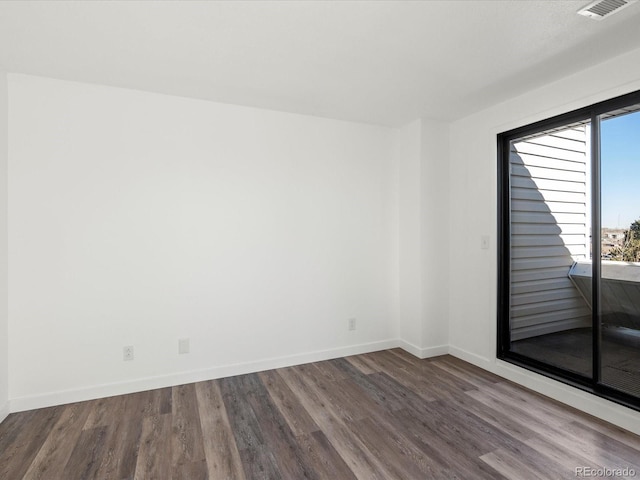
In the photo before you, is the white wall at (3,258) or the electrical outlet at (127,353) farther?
the electrical outlet at (127,353)

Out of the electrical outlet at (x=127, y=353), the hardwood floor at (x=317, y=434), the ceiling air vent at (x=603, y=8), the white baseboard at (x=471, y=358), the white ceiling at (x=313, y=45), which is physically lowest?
the hardwood floor at (x=317, y=434)

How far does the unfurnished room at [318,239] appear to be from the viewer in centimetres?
201

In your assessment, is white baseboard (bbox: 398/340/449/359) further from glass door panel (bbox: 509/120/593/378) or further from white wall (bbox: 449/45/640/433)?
glass door panel (bbox: 509/120/593/378)

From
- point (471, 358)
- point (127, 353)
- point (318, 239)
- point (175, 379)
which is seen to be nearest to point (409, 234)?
point (318, 239)

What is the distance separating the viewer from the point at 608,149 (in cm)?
246

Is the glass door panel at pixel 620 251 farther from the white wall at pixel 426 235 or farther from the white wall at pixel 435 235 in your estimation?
the white wall at pixel 426 235

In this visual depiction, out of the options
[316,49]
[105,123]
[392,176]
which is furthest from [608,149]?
[105,123]

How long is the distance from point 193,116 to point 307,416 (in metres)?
2.70

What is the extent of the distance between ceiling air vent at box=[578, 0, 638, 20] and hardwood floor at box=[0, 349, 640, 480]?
2.54 metres

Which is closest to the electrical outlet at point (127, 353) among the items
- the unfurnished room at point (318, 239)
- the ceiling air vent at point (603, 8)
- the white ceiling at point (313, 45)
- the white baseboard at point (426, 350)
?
the unfurnished room at point (318, 239)

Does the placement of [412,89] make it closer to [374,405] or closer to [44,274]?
[374,405]

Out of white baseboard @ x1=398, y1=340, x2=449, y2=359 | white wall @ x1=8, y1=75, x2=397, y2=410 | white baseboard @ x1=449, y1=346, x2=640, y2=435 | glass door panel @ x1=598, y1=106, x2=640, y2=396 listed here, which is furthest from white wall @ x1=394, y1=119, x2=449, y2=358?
glass door panel @ x1=598, y1=106, x2=640, y2=396

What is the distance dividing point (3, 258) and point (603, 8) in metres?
4.16

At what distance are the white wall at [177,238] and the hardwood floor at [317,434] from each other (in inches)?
14.5
